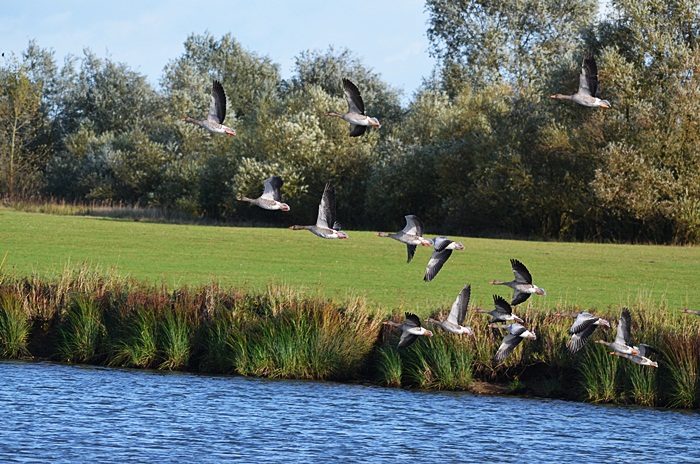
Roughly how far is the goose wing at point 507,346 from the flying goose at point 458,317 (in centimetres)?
94

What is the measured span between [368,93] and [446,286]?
61.6 m

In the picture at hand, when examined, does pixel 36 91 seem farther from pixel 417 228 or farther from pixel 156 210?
pixel 417 228

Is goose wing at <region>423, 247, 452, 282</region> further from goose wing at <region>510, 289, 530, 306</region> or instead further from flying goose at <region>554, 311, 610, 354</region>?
flying goose at <region>554, 311, 610, 354</region>

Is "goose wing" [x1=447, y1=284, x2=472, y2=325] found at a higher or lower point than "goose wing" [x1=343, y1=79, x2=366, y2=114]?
lower

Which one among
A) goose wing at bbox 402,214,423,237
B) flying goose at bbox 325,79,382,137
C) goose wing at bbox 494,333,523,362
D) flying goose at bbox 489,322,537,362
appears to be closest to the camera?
flying goose at bbox 325,79,382,137

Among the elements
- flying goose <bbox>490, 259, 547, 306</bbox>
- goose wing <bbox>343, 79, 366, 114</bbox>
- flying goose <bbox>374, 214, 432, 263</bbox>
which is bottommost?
flying goose <bbox>490, 259, 547, 306</bbox>

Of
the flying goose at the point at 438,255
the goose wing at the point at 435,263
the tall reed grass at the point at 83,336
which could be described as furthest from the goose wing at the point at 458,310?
the tall reed grass at the point at 83,336

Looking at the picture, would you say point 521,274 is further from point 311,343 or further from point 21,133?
point 21,133

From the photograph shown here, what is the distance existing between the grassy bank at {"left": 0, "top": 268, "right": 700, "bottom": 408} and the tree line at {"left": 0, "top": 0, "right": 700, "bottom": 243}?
42.2m

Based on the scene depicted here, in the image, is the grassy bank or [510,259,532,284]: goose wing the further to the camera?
the grassy bank

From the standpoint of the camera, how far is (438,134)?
76312mm

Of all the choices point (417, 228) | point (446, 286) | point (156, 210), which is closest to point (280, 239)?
point (446, 286)

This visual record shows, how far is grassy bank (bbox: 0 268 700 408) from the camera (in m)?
19.5

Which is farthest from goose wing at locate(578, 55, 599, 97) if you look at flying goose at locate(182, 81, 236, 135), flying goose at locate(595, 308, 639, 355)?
flying goose at locate(182, 81, 236, 135)
